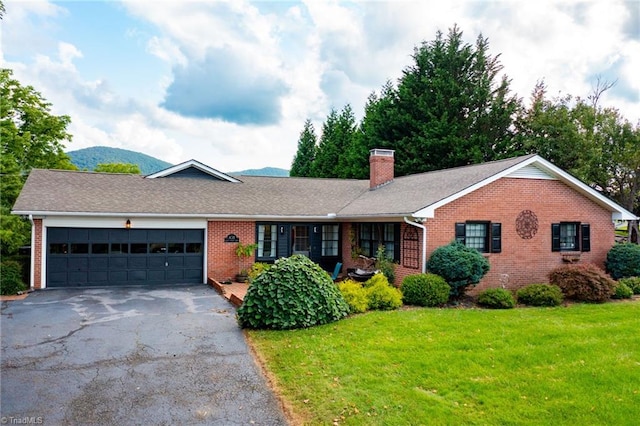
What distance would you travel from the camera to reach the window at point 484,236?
46.7 feet

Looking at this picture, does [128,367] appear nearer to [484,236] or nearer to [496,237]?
[484,236]

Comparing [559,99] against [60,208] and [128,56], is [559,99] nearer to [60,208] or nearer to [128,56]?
[128,56]

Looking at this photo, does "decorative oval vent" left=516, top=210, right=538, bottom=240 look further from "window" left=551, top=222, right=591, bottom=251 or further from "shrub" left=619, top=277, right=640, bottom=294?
"shrub" left=619, top=277, right=640, bottom=294

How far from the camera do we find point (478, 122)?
30.5m

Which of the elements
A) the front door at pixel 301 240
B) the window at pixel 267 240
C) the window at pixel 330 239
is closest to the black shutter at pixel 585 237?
the window at pixel 330 239

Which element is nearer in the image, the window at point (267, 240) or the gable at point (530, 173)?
the gable at point (530, 173)

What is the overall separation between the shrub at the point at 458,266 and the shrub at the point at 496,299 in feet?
1.83

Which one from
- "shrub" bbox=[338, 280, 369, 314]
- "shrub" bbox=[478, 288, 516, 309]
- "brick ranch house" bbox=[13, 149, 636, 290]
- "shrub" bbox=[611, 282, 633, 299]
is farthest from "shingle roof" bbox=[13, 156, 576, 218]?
"shrub" bbox=[611, 282, 633, 299]

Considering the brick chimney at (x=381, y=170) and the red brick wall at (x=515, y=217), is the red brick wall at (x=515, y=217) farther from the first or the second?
the brick chimney at (x=381, y=170)

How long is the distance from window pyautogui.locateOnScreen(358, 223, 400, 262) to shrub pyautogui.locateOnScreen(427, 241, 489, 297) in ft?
5.68

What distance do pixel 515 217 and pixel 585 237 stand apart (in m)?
3.19

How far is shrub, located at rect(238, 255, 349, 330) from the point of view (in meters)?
9.52

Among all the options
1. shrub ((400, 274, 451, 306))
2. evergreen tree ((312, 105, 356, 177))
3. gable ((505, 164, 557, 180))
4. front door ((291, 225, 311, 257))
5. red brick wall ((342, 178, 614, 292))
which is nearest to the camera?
shrub ((400, 274, 451, 306))

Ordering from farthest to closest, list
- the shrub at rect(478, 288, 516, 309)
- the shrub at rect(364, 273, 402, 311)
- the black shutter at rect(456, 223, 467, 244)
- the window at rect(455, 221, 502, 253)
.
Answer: the window at rect(455, 221, 502, 253), the black shutter at rect(456, 223, 467, 244), the shrub at rect(478, 288, 516, 309), the shrub at rect(364, 273, 402, 311)
